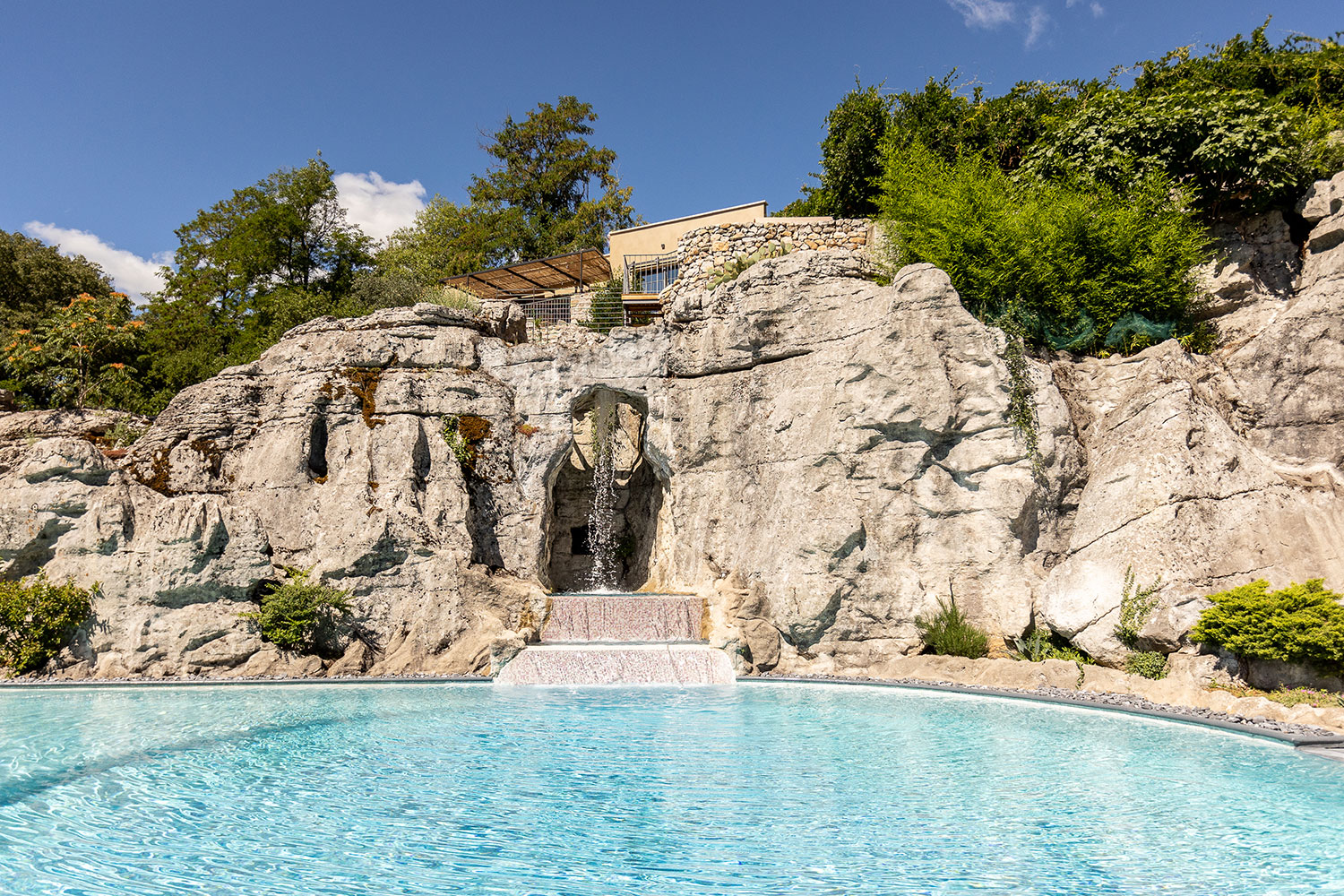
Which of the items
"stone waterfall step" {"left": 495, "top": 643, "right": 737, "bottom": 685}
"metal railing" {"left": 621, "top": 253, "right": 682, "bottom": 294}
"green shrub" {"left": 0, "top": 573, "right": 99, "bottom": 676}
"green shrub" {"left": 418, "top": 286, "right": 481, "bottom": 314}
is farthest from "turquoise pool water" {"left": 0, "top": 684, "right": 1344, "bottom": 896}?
"metal railing" {"left": 621, "top": 253, "right": 682, "bottom": 294}

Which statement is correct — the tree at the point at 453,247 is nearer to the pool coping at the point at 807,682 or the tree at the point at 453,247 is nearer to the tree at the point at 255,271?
the tree at the point at 255,271

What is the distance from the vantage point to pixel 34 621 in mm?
14438

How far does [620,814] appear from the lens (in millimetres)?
6578

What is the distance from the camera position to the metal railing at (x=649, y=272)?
29375 mm

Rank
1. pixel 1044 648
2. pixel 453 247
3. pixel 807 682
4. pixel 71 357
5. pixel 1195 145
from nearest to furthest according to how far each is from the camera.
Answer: pixel 1044 648, pixel 807 682, pixel 1195 145, pixel 71 357, pixel 453 247

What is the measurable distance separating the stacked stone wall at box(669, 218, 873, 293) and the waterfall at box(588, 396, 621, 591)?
16.7 feet

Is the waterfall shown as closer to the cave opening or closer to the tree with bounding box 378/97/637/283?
the cave opening

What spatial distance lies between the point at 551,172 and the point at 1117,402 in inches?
1191

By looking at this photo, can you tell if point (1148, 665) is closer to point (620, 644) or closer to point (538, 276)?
point (620, 644)

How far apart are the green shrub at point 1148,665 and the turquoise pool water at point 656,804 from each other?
185cm

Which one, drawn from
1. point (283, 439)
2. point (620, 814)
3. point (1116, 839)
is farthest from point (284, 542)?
point (1116, 839)

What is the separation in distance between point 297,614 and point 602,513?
10604 millimetres

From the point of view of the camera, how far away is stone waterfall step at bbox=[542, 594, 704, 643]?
1605 cm

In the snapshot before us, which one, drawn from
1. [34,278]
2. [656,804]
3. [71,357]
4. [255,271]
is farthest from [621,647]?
[34,278]
